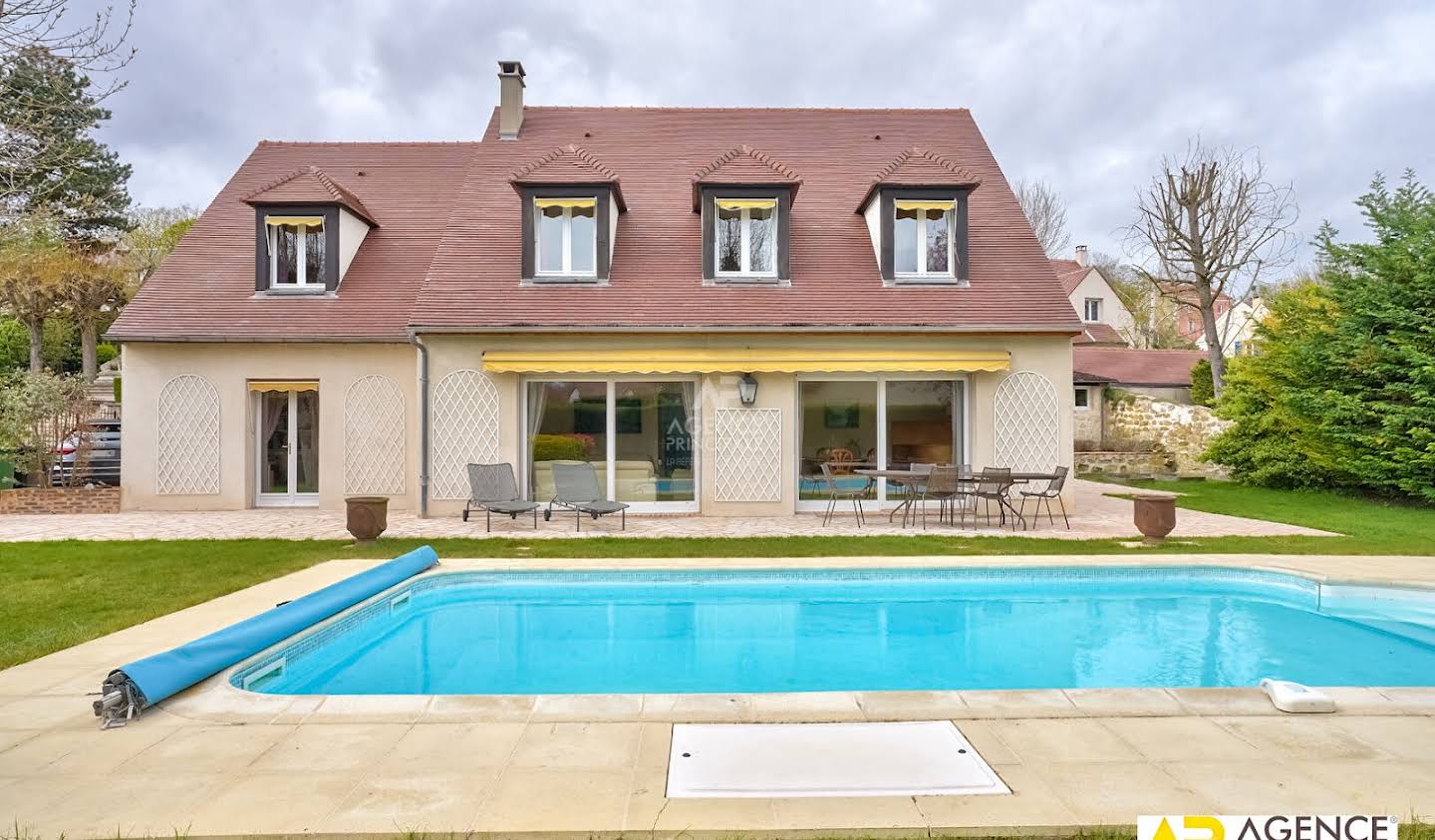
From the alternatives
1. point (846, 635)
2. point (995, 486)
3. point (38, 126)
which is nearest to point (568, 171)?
point (38, 126)

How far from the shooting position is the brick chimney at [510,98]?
22.5 meters

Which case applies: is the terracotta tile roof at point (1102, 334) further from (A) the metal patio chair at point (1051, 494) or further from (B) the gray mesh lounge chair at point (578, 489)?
(B) the gray mesh lounge chair at point (578, 489)

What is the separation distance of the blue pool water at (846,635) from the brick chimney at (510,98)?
1580 cm

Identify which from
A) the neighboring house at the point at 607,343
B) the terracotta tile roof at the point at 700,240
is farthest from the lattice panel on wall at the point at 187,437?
the terracotta tile roof at the point at 700,240

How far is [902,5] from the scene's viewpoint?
16875 millimetres

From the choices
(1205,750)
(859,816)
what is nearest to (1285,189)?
(1205,750)

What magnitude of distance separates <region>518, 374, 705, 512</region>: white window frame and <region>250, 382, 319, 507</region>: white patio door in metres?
5.75

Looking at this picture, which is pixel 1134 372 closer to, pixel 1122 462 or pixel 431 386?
pixel 1122 462

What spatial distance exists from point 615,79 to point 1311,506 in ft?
88.1

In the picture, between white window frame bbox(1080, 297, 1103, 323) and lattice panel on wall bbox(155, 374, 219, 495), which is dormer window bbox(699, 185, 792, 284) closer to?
lattice panel on wall bbox(155, 374, 219, 495)

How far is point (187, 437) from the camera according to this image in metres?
19.2

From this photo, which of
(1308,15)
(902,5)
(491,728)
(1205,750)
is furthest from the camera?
(1308,15)

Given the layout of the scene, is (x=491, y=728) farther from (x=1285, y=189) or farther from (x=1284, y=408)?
(x=1285, y=189)

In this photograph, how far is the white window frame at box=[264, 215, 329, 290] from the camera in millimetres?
20125
